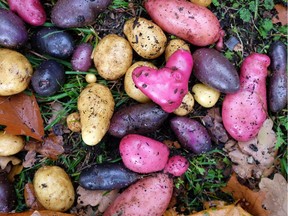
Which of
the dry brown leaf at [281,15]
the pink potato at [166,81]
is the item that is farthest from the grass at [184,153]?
the pink potato at [166,81]

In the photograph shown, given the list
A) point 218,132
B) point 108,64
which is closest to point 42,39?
point 108,64

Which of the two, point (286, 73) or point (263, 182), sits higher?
point (286, 73)

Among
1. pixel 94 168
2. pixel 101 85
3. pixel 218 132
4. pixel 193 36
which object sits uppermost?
pixel 193 36

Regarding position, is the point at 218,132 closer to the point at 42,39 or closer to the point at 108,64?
the point at 108,64

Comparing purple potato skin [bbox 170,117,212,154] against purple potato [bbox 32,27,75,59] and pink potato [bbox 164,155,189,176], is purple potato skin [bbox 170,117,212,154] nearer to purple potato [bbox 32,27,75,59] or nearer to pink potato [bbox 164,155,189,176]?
pink potato [bbox 164,155,189,176]

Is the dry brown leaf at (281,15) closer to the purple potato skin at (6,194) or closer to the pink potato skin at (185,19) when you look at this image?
the pink potato skin at (185,19)

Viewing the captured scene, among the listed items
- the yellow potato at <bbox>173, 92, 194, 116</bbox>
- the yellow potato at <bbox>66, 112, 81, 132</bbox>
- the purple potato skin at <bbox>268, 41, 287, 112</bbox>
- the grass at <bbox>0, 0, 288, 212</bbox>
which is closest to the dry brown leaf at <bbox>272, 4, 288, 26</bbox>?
the grass at <bbox>0, 0, 288, 212</bbox>

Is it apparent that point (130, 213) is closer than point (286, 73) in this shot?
Yes
